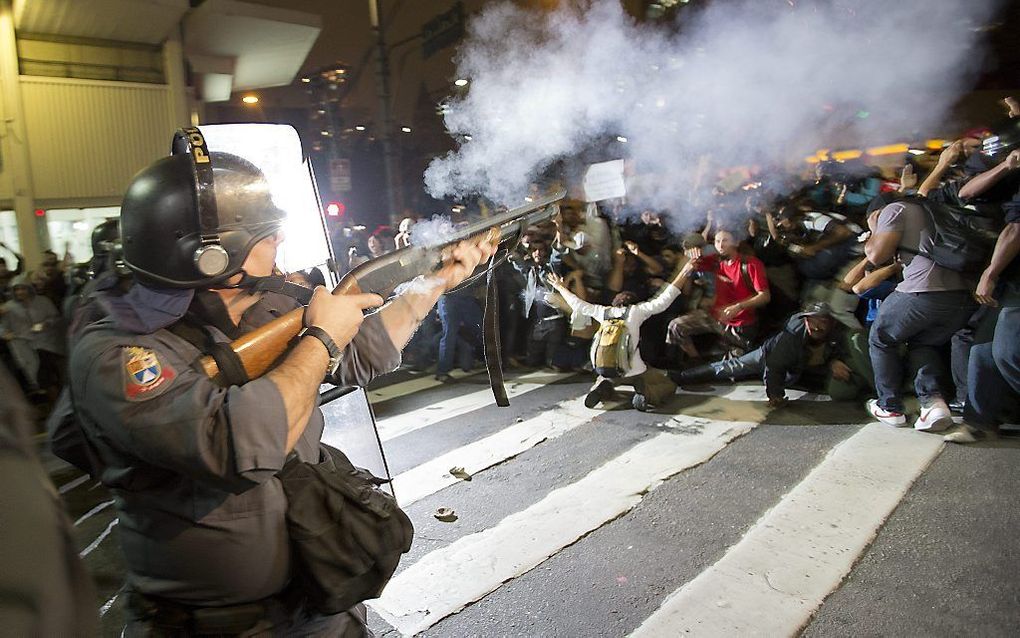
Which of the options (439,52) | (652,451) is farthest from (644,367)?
(439,52)

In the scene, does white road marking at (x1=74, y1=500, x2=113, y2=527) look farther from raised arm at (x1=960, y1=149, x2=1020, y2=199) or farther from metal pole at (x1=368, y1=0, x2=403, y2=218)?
metal pole at (x1=368, y1=0, x2=403, y2=218)

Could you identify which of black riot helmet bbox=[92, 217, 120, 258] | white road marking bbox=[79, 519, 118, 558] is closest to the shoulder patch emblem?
white road marking bbox=[79, 519, 118, 558]

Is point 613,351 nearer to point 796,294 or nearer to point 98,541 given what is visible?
point 796,294

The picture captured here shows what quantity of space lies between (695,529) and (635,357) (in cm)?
261

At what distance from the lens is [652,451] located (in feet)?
16.6

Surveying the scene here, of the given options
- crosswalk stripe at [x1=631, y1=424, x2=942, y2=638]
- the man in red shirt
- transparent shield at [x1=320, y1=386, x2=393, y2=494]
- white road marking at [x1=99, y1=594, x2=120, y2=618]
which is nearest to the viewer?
crosswalk stripe at [x1=631, y1=424, x2=942, y2=638]

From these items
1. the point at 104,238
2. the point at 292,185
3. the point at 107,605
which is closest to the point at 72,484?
the point at 104,238

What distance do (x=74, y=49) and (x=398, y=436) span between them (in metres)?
12.0

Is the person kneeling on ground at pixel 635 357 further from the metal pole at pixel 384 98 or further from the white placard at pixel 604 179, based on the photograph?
the metal pole at pixel 384 98

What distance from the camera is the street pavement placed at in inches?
117

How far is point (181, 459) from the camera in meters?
1.35

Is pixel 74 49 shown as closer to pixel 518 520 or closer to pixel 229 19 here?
pixel 229 19

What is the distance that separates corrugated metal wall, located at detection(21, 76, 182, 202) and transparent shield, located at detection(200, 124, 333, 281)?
11.6m

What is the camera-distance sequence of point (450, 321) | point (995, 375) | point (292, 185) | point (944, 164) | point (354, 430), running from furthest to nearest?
point (450, 321), point (944, 164), point (995, 375), point (354, 430), point (292, 185)
